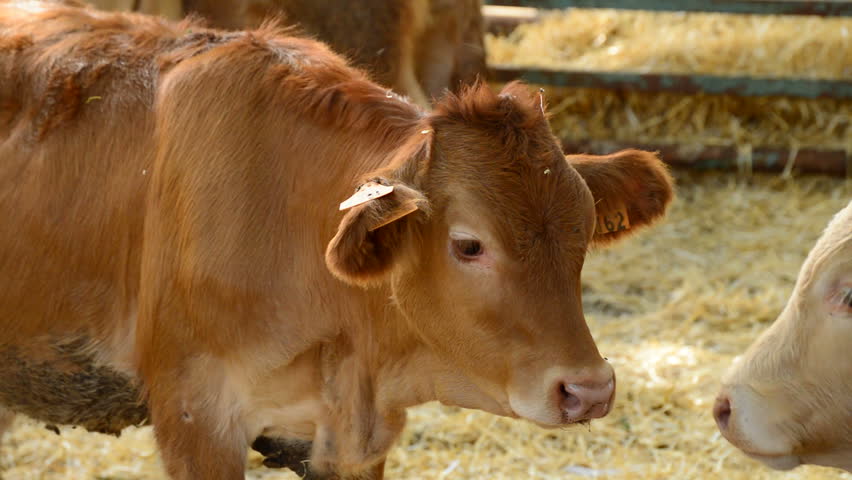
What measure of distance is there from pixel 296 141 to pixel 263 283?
0.42 m

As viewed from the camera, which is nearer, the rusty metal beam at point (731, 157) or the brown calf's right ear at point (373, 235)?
the brown calf's right ear at point (373, 235)

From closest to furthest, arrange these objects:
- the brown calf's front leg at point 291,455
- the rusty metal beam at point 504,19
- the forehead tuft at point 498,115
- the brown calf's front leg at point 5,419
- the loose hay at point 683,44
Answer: the forehead tuft at point 498,115 < the brown calf's front leg at point 291,455 < the brown calf's front leg at point 5,419 < the loose hay at point 683,44 < the rusty metal beam at point 504,19

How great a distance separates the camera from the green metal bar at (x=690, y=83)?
339 inches

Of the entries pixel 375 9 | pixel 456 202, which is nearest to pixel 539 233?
pixel 456 202

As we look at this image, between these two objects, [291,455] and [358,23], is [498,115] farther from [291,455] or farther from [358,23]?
[358,23]

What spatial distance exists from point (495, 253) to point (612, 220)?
2.01ft

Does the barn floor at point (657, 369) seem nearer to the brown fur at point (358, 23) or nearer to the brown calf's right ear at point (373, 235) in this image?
the brown calf's right ear at point (373, 235)

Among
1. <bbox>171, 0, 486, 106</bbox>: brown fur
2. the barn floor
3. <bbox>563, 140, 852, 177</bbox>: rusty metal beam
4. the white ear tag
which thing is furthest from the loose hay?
the white ear tag

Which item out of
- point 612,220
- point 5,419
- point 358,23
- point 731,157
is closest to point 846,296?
point 612,220

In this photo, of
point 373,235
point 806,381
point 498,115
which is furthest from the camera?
point 806,381

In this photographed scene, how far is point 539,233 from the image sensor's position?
3.12 meters

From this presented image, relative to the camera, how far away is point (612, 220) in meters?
3.61

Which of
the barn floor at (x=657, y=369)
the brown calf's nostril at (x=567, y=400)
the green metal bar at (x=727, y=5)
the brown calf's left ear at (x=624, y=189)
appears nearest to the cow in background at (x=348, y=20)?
the barn floor at (x=657, y=369)

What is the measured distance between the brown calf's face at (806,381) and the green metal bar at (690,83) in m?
5.32
